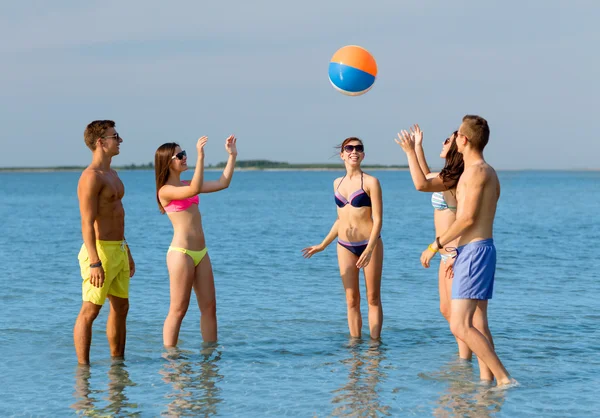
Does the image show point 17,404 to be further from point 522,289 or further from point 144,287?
point 522,289

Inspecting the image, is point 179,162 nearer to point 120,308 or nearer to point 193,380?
point 120,308

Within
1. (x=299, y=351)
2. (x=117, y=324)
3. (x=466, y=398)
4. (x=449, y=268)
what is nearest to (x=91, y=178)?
(x=117, y=324)

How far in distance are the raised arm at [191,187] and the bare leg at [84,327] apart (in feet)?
4.58

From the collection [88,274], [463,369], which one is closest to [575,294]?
[463,369]

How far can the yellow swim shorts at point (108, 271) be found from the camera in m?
7.86

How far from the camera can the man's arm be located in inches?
301

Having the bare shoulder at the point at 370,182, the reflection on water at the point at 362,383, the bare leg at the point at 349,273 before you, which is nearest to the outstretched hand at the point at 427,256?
the reflection on water at the point at 362,383

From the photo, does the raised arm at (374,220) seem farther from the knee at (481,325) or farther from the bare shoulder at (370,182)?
the knee at (481,325)

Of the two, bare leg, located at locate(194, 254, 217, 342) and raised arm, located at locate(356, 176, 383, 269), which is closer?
bare leg, located at locate(194, 254, 217, 342)

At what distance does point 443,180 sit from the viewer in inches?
308

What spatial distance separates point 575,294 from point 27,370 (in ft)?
30.9

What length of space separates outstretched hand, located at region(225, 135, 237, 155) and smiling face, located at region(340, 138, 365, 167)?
143 cm

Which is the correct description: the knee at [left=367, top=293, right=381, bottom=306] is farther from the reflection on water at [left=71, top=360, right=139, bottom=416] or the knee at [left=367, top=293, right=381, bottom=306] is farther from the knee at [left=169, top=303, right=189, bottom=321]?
the reflection on water at [left=71, top=360, right=139, bottom=416]

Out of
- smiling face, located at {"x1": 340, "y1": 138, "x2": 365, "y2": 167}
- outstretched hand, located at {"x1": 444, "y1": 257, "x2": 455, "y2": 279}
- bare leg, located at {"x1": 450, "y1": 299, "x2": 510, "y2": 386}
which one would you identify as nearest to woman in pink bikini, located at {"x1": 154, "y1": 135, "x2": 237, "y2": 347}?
smiling face, located at {"x1": 340, "y1": 138, "x2": 365, "y2": 167}
